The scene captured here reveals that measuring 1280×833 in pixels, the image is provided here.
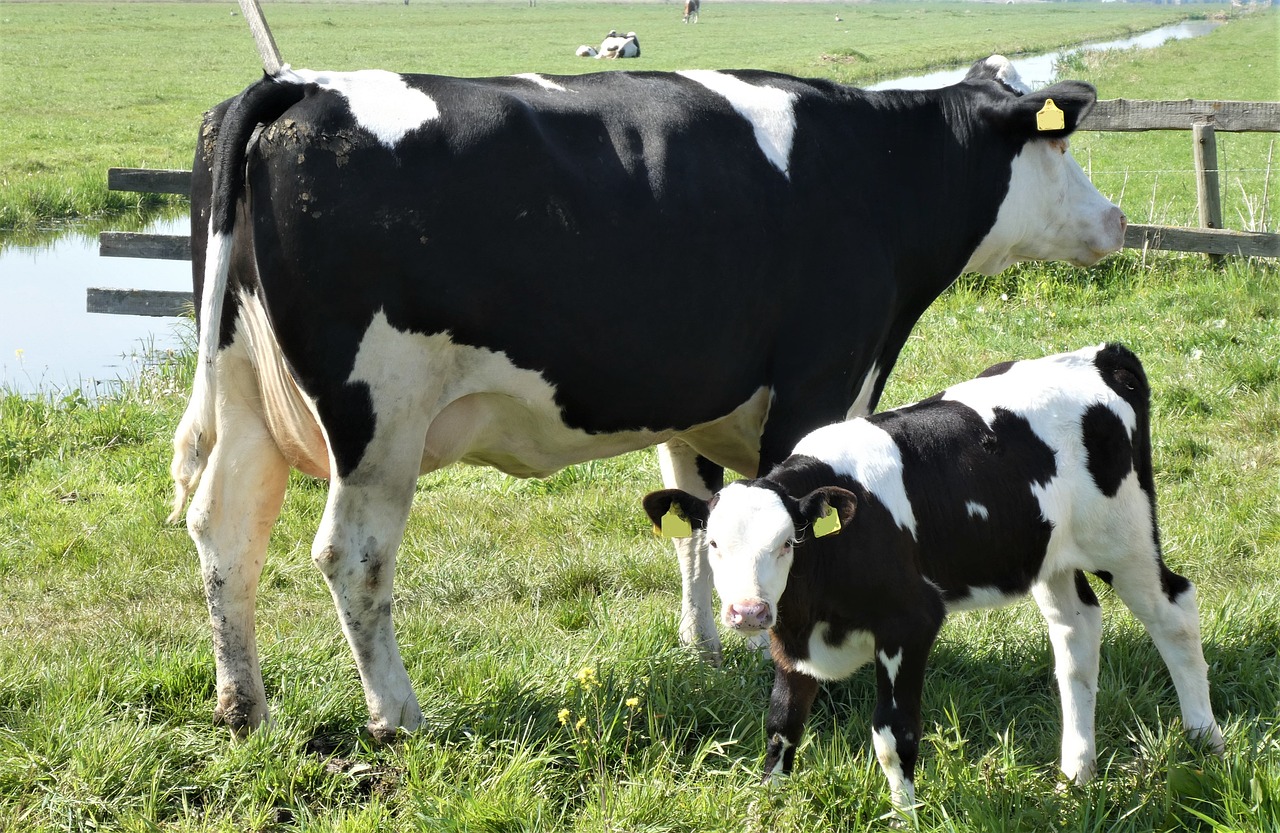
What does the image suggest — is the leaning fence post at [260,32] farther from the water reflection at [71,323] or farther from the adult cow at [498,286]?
the water reflection at [71,323]

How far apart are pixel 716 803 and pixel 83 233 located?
1570cm

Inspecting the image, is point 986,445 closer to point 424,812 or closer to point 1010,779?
point 1010,779

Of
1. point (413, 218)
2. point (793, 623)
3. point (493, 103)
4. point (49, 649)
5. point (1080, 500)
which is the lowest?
point (49, 649)

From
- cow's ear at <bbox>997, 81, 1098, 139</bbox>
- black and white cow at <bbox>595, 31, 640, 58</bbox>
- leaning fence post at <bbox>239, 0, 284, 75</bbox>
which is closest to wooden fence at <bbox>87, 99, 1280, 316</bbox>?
cow's ear at <bbox>997, 81, 1098, 139</bbox>

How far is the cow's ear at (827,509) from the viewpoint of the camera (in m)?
3.21

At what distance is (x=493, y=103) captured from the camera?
3.79m

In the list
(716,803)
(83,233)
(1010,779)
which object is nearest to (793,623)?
(716,803)

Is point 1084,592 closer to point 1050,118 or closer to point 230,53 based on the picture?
point 1050,118

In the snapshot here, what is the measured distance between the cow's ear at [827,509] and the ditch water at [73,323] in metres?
6.57

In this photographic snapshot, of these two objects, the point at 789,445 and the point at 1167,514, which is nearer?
the point at 789,445

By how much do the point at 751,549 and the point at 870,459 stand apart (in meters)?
0.66

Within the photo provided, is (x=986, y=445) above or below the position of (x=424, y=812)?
above

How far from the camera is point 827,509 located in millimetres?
3217

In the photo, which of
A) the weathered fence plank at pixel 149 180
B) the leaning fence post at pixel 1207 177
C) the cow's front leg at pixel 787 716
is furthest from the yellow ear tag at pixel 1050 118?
the weathered fence plank at pixel 149 180
